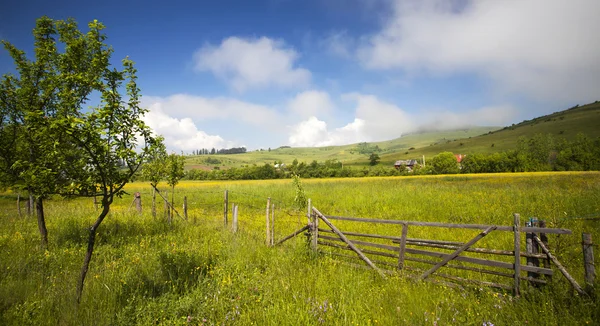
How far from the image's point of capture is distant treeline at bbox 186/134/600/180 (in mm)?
50066

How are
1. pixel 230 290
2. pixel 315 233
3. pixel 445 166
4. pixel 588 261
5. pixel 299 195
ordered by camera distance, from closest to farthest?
pixel 588 261 → pixel 230 290 → pixel 315 233 → pixel 299 195 → pixel 445 166

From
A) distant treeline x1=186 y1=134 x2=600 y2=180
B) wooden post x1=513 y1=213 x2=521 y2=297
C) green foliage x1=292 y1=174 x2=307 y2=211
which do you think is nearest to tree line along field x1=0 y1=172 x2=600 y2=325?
wooden post x1=513 y1=213 x2=521 y2=297

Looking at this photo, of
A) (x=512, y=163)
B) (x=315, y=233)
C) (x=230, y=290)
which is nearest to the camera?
(x=230, y=290)

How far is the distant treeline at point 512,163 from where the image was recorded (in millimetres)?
50066

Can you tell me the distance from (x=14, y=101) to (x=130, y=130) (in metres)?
6.67

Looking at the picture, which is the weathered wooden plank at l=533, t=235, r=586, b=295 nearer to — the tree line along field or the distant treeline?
the tree line along field

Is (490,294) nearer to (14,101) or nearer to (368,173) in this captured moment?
(14,101)

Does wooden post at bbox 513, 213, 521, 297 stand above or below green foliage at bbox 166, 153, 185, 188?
below

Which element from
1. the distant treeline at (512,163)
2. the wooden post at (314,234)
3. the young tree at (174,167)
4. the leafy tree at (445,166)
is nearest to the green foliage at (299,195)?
the wooden post at (314,234)

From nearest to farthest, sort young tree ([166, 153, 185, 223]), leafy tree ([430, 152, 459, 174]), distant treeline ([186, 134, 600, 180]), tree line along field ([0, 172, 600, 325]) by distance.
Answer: tree line along field ([0, 172, 600, 325]) < young tree ([166, 153, 185, 223]) < distant treeline ([186, 134, 600, 180]) < leafy tree ([430, 152, 459, 174])

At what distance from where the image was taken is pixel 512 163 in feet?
181

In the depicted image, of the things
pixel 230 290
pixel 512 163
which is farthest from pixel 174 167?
pixel 512 163

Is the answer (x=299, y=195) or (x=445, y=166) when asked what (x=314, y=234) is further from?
(x=445, y=166)

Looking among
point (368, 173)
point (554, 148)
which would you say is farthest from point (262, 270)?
point (554, 148)
